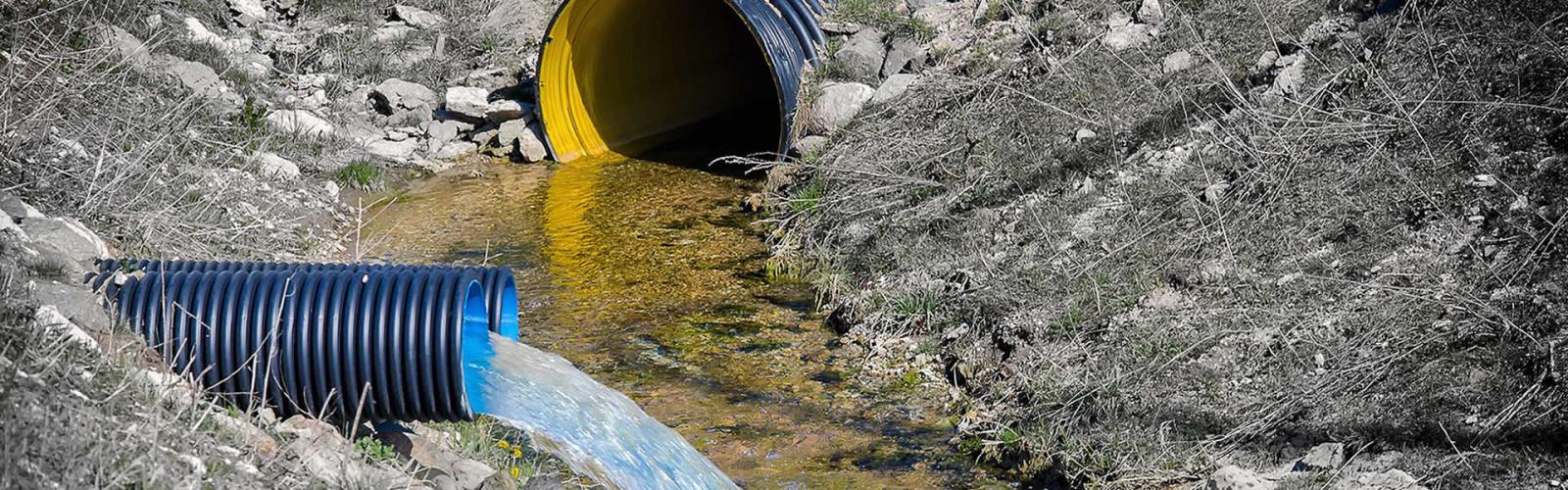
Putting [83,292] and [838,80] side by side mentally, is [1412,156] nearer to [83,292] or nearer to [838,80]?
[838,80]

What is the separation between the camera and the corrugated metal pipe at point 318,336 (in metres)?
4.20

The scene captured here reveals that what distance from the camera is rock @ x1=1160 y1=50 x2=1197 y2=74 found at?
7512mm

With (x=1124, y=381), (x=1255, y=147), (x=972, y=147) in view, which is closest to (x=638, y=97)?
(x=972, y=147)

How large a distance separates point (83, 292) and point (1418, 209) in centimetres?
483

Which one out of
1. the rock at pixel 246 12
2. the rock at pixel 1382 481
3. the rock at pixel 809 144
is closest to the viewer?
the rock at pixel 1382 481

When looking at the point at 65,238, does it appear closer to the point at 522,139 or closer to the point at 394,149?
the point at 394,149

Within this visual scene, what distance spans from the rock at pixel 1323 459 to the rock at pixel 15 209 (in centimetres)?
424

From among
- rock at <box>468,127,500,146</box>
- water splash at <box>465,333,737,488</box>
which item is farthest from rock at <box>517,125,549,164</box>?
water splash at <box>465,333,737,488</box>

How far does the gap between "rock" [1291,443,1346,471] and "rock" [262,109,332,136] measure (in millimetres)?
6574

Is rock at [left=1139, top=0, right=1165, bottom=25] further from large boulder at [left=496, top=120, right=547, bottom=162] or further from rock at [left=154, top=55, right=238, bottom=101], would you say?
rock at [left=154, top=55, right=238, bottom=101]

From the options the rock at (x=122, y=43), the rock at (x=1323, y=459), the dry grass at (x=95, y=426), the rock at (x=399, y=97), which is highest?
the rock at (x=122, y=43)

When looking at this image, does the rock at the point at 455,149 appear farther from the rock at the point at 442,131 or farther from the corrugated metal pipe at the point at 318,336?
the corrugated metal pipe at the point at 318,336

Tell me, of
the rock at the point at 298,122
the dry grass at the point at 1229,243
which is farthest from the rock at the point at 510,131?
the dry grass at the point at 1229,243

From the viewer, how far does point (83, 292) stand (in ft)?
13.9
